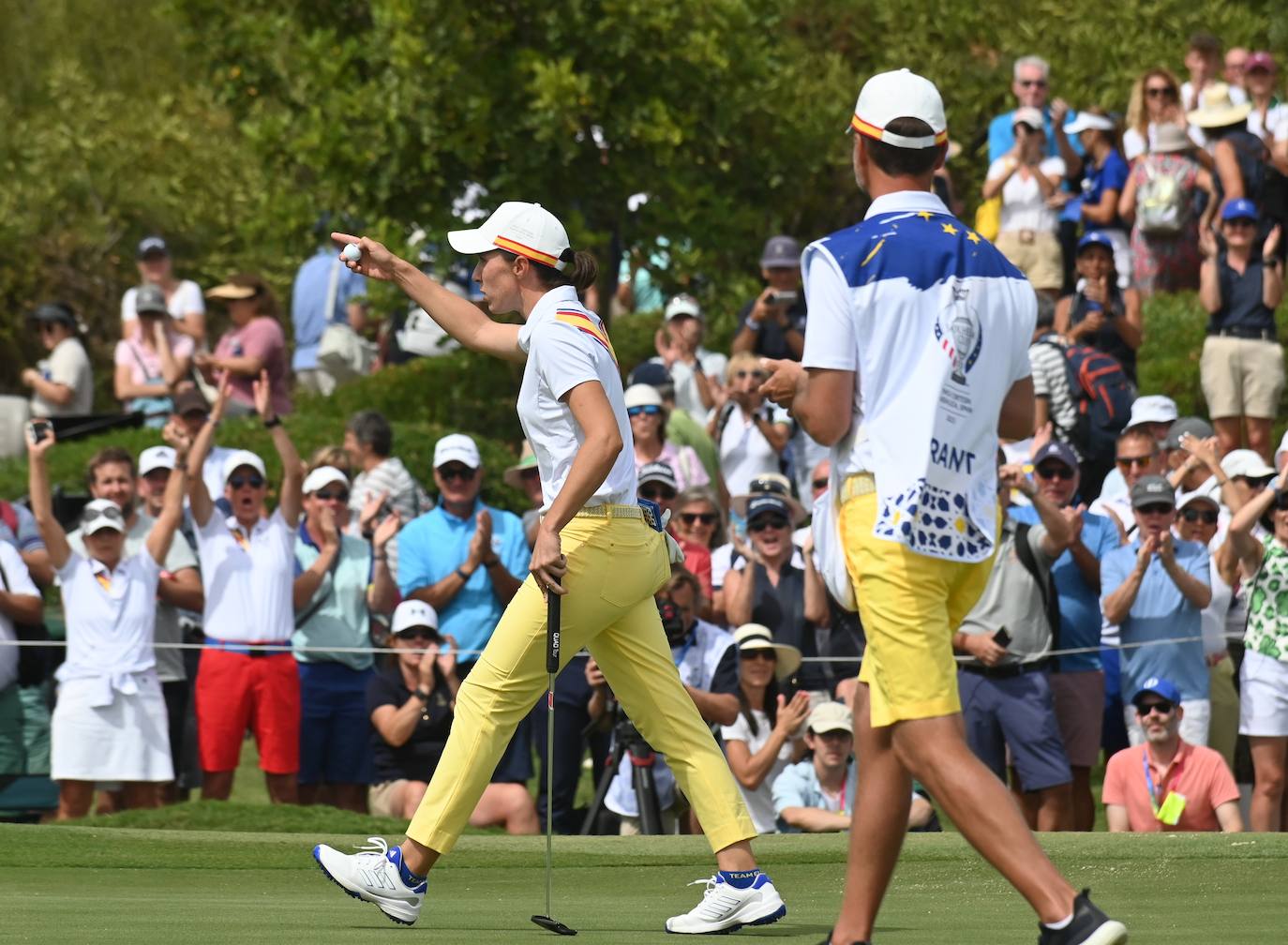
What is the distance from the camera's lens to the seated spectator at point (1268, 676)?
37.7ft

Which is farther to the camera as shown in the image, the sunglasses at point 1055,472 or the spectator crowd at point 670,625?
the sunglasses at point 1055,472

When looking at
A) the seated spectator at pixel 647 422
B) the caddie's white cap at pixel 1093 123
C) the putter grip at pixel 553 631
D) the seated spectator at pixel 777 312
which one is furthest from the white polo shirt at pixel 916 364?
the caddie's white cap at pixel 1093 123

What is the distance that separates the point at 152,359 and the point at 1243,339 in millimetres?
7787

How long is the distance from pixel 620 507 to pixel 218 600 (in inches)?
222

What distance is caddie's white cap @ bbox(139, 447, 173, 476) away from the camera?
537 inches

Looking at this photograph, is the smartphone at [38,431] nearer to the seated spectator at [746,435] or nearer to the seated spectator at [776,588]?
the seated spectator at [776,588]

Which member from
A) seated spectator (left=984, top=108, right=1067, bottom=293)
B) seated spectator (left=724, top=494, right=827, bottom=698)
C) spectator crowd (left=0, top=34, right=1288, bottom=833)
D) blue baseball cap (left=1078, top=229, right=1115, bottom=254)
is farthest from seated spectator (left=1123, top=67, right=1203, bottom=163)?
seated spectator (left=724, top=494, right=827, bottom=698)

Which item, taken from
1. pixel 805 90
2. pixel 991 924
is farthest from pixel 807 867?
pixel 805 90

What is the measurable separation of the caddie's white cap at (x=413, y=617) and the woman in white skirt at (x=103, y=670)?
1277mm

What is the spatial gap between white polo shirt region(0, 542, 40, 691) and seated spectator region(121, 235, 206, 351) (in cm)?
534

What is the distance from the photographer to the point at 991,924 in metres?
6.97

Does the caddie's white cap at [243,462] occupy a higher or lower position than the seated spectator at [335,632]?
higher

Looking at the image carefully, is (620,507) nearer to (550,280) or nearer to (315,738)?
(550,280)

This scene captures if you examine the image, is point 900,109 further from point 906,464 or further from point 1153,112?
point 1153,112
